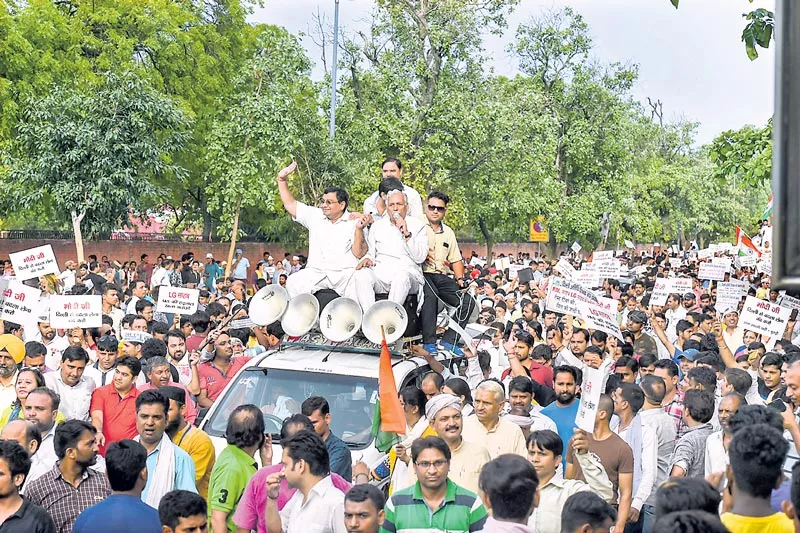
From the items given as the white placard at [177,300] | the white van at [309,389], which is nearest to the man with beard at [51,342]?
the white placard at [177,300]

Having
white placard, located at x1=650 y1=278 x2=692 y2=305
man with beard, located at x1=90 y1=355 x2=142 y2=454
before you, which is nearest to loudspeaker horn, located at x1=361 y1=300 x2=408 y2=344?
man with beard, located at x1=90 y1=355 x2=142 y2=454

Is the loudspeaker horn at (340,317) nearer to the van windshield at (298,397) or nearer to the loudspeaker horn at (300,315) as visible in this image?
the loudspeaker horn at (300,315)

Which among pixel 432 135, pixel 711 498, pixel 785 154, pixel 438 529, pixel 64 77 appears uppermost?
pixel 64 77

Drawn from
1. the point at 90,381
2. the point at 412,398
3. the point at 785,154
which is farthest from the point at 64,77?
the point at 785,154

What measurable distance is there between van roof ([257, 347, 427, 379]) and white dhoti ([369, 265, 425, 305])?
569 mm

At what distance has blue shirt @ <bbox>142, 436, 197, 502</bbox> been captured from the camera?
6168 millimetres

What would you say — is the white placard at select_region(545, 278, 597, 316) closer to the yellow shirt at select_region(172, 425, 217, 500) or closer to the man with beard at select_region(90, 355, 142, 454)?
the man with beard at select_region(90, 355, 142, 454)

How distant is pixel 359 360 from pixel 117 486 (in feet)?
11.1

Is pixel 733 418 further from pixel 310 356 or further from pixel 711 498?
pixel 310 356

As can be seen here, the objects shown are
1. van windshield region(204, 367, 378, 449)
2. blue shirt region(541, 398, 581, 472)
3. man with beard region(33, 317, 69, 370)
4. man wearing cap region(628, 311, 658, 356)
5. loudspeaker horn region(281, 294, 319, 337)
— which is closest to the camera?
blue shirt region(541, 398, 581, 472)

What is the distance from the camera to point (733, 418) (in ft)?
18.7

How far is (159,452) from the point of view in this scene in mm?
6242

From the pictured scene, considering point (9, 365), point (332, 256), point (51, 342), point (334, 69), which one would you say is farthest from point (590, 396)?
point (334, 69)

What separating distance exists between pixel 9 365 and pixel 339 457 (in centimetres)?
350
